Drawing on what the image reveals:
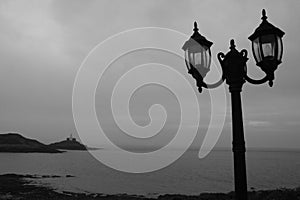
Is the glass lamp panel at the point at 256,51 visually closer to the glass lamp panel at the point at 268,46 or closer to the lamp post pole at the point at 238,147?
the glass lamp panel at the point at 268,46

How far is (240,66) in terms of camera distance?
4.65 meters

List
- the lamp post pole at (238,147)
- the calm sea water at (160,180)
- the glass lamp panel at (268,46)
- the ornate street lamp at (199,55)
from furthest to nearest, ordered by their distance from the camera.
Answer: the calm sea water at (160,180)
the ornate street lamp at (199,55)
the glass lamp panel at (268,46)
the lamp post pole at (238,147)

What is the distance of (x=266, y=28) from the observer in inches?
178

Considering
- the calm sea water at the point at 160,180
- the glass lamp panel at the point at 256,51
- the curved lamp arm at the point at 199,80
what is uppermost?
the glass lamp panel at the point at 256,51

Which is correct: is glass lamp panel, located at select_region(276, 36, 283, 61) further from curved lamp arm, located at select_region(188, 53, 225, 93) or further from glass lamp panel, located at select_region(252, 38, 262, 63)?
curved lamp arm, located at select_region(188, 53, 225, 93)

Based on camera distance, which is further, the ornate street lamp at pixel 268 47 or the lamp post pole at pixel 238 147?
the ornate street lamp at pixel 268 47

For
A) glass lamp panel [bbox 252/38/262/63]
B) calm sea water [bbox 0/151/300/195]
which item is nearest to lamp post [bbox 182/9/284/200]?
glass lamp panel [bbox 252/38/262/63]

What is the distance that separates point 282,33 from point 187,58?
4.42 ft

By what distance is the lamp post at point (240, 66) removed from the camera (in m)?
4.40

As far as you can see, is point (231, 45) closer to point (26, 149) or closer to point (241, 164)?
point (241, 164)

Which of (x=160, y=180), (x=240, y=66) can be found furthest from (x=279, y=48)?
(x=160, y=180)

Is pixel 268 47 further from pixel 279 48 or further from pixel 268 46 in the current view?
pixel 279 48

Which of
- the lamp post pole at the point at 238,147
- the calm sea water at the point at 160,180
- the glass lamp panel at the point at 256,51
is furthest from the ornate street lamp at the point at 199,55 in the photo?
the calm sea water at the point at 160,180

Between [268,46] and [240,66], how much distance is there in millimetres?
450
